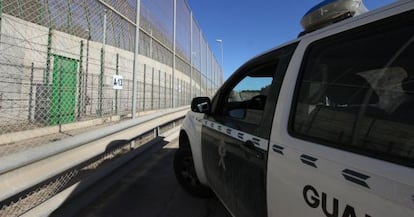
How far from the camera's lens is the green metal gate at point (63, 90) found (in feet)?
29.1

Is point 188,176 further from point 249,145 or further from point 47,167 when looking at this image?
point 249,145

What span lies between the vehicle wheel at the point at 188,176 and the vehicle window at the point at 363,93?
2.60 metres

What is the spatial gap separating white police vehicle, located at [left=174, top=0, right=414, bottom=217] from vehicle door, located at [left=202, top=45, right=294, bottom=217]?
0.01m

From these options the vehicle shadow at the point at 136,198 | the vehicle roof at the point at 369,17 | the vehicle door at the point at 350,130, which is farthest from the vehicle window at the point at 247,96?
the vehicle shadow at the point at 136,198

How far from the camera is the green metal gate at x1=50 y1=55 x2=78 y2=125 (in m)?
8.87

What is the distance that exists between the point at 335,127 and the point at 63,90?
924 cm

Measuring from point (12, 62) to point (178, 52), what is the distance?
9.16 metres

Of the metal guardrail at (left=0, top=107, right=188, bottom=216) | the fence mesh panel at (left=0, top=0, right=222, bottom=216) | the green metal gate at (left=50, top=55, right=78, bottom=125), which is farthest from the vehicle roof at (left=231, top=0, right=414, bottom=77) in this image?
the green metal gate at (left=50, top=55, right=78, bottom=125)

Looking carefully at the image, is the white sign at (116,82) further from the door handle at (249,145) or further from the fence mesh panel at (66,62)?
the door handle at (249,145)

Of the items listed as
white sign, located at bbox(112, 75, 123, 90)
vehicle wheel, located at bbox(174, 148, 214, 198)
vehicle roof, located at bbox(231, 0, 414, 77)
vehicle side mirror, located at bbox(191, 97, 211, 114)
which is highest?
white sign, located at bbox(112, 75, 123, 90)

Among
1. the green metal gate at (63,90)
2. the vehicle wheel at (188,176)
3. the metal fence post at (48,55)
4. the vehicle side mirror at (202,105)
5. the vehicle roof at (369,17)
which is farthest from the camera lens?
the green metal gate at (63,90)

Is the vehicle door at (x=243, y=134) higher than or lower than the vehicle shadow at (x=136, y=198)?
higher

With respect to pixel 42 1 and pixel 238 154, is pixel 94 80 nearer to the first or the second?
pixel 42 1

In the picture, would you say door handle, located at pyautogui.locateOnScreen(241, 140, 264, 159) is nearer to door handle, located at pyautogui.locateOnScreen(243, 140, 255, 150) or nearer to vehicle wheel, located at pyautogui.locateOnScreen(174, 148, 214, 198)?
door handle, located at pyautogui.locateOnScreen(243, 140, 255, 150)
